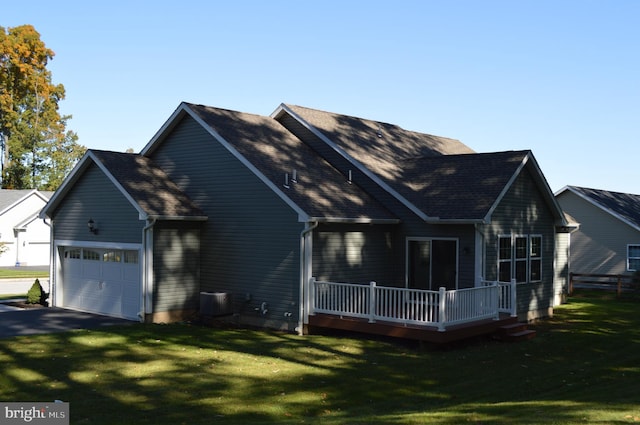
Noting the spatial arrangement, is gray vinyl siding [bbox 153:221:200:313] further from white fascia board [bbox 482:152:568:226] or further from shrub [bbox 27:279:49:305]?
white fascia board [bbox 482:152:568:226]

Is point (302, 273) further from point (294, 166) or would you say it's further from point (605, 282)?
point (605, 282)

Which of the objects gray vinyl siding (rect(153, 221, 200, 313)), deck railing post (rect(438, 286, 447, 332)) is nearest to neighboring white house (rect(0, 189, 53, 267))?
gray vinyl siding (rect(153, 221, 200, 313))

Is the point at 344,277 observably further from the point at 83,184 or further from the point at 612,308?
the point at 612,308

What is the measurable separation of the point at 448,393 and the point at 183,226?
11.0 m

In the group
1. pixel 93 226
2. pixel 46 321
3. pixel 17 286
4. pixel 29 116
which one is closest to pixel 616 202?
pixel 93 226

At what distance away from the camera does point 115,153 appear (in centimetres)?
2220

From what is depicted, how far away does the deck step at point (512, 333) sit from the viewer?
17750 millimetres

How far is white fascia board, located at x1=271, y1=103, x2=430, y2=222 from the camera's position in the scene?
19852 mm

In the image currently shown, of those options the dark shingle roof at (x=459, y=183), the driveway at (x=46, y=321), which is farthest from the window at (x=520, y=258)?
the driveway at (x=46, y=321)

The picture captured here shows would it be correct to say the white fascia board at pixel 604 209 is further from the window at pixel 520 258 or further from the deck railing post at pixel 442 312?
the deck railing post at pixel 442 312

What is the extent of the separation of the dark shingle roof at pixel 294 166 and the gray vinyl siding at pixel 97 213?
372cm

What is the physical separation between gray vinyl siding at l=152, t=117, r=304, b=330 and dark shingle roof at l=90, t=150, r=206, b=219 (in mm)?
463

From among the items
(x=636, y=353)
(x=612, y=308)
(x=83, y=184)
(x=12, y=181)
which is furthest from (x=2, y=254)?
(x=636, y=353)

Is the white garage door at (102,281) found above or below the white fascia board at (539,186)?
below
